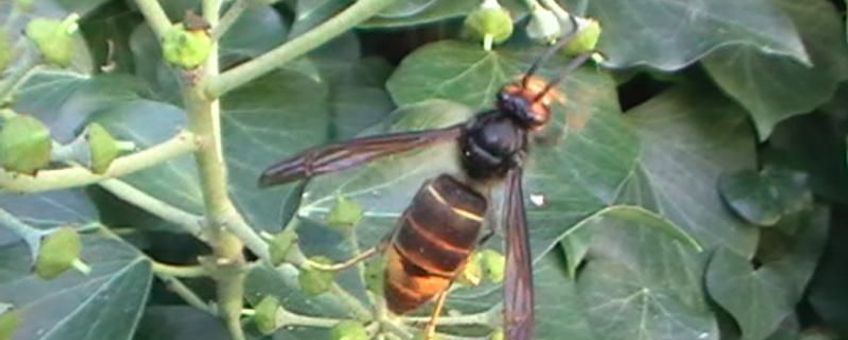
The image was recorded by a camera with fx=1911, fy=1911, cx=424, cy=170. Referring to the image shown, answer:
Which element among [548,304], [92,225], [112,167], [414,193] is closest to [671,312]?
[548,304]

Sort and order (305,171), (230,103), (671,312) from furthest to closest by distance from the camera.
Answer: (671,312), (230,103), (305,171)

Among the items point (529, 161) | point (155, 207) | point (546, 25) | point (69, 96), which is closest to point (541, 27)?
point (546, 25)

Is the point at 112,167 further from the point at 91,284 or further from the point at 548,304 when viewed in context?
the point at 548,304

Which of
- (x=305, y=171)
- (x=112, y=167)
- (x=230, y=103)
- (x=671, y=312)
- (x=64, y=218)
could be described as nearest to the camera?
(x=112, y=167)

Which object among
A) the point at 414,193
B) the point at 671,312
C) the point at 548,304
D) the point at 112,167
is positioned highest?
the point at 112,167

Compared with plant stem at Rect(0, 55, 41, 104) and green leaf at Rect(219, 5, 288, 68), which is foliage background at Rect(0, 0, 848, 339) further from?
plant stem at Rect(0, 55, 41, 104)

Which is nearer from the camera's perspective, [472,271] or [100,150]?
[100,150]

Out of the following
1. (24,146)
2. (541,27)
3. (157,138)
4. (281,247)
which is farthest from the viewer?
(157,138)

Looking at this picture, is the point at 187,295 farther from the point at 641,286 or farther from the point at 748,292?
the point at 748,292
